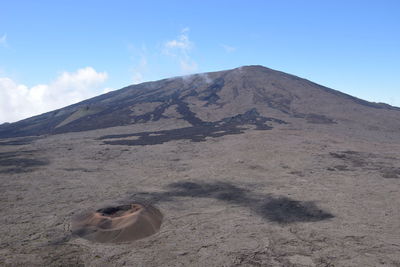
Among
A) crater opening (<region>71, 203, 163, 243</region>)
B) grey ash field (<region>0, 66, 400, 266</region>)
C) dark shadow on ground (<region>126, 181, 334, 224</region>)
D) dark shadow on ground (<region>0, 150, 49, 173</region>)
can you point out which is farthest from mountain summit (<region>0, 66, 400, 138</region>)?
crater opening (<region>71, 203, 163, 243</region>)

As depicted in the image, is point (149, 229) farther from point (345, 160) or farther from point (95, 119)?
point (95, 119)

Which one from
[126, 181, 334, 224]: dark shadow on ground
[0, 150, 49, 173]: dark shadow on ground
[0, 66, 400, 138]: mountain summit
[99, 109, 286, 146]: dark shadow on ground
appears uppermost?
[0, 66, 400, 138]: mountain summit

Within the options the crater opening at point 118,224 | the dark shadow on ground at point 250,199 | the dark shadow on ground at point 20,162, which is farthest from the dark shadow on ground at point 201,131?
the crater opening at point 118,224

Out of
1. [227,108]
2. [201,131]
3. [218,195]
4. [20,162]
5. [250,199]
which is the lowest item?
[250,199]

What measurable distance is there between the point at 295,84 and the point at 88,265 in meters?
69.9

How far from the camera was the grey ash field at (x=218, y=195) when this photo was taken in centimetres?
949

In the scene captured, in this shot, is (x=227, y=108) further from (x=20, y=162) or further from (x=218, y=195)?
(x=218, y=195)

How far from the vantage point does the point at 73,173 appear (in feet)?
64.4

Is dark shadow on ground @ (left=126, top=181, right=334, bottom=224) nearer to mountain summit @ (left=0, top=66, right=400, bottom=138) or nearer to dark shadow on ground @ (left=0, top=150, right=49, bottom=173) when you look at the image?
dark shadow on ground @ (left=0, top=150, right=49, bottom=173)

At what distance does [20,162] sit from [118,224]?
15.1 m

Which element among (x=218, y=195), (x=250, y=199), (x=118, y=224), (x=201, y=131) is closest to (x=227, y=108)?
(x=201, y=131)

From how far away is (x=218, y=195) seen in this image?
1538 centimetres

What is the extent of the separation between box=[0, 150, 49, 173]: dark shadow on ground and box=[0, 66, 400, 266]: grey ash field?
13 centimetres

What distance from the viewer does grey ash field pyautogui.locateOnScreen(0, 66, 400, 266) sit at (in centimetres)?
949
